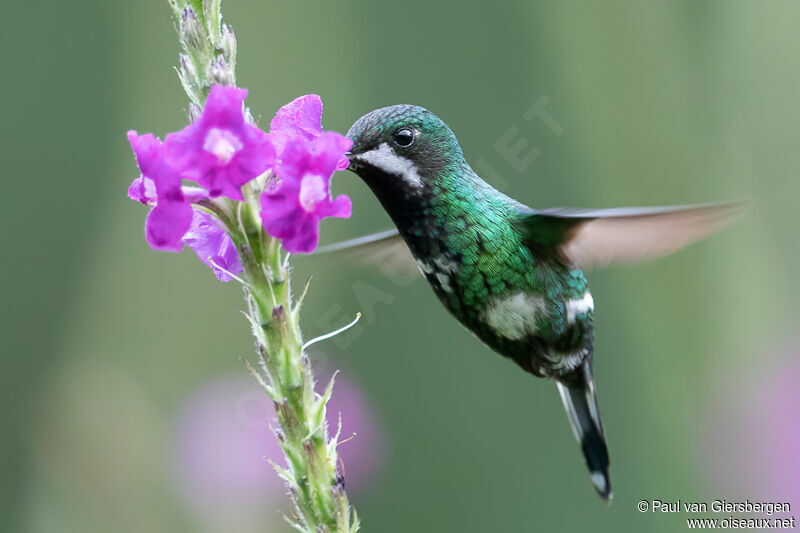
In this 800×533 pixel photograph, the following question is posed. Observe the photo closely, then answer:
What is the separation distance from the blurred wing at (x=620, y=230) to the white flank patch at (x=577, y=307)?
0.15m

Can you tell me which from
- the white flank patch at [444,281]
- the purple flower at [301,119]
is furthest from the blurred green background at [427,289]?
the purple flower at [301,119]

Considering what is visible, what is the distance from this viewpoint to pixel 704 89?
309cm

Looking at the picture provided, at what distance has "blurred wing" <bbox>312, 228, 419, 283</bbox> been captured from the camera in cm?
175

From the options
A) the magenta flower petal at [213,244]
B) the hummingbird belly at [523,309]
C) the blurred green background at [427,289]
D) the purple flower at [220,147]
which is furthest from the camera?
the blurred green background at [427,289]

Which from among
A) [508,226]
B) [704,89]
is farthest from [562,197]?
[508,226]

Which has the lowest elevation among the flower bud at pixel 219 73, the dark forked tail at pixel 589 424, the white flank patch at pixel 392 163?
the dark forked tail at pixel 589 424

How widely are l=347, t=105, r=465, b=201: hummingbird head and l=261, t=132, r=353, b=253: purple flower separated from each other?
35 centimetres

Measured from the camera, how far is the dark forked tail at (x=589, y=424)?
1.94m

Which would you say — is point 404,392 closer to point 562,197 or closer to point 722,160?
point 562,197

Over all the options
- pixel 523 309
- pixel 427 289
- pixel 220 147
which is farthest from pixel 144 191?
pixel 427 289

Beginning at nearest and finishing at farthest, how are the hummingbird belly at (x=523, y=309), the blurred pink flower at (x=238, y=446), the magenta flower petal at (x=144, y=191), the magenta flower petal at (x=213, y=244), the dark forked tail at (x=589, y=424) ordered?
the magenta flower petal at (x=144, y=191)
the magenta flower petal at (x=213, y=244)
the hummingbird belly at (x=523, y=309)
the dark forked tail at (x=589, y=424)
the blurred pink flower at (x=238, y=446)

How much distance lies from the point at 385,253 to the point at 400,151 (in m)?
0.41

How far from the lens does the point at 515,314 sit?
5.53 feet

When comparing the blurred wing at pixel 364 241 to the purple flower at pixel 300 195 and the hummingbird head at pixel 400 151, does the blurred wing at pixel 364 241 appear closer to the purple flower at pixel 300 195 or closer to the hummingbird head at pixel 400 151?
the hummingbird head at pixel 400 151
